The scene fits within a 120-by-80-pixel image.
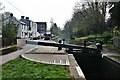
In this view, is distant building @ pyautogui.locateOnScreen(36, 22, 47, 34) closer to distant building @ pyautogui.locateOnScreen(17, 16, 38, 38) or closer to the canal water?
distant building @ pyautogui.locateOnScreen(17, 16, 38, 38)

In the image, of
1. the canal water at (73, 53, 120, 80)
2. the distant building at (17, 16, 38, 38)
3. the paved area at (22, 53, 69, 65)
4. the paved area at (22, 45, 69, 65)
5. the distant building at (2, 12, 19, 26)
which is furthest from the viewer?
the distant building at (17, 16, 38, 38)

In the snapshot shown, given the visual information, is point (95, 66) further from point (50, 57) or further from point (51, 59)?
point (51, 59)

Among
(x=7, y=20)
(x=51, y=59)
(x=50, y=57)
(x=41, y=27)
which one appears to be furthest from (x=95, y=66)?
(x=41, y=27)

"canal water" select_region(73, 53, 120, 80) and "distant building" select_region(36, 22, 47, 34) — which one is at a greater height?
"distant building" select_region(36, 22, 47, 34)

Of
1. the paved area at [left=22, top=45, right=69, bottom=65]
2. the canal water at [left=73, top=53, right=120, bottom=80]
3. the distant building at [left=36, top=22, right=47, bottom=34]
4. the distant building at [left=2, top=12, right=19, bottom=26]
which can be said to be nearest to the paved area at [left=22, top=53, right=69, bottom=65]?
the paved area at [left=22, top=45, right=69, bottom=65]

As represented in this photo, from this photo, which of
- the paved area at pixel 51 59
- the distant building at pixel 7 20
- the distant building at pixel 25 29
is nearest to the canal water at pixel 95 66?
the paved area at pixel 51 59

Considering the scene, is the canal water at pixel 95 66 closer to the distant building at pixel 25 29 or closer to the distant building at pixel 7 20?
the distant building at pixel 7 20

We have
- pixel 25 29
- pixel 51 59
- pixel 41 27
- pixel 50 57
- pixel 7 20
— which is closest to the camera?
pixel 51 59

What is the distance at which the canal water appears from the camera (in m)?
22.9

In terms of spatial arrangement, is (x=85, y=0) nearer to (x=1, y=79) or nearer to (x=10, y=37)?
(x=10, y=37)

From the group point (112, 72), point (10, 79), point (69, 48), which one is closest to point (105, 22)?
point (69, 48)

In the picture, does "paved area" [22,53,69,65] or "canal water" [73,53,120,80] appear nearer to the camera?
"paved area" [22,53,69,65]

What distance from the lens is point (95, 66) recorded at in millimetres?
27609

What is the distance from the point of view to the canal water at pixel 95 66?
901 inches
